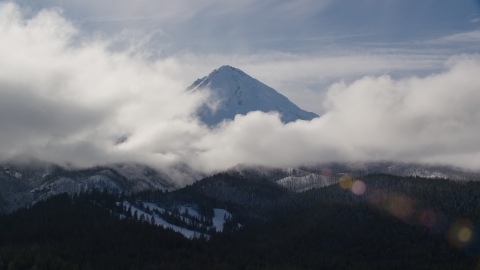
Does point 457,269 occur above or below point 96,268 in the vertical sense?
above

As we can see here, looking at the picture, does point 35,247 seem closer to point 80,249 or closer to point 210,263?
point 80,249

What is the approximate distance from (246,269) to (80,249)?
212ft

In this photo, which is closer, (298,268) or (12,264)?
(12,264)

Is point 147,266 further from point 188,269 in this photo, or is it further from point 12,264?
point 12,264

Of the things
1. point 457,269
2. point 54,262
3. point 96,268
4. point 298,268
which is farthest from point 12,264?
point 457,269

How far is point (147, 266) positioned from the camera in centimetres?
18825

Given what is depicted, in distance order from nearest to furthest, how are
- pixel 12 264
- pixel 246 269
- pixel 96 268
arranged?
pixel 12 264
pixel 96 268
pixel 246 269

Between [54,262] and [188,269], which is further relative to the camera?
[188,269]

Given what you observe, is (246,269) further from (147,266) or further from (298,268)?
(147,266)

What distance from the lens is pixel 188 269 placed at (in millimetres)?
187500

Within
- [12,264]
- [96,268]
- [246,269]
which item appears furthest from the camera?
[246,269]

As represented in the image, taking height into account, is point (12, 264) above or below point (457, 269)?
below

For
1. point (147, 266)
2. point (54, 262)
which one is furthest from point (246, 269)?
point (54, 262)

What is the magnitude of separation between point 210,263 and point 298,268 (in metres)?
34.5
